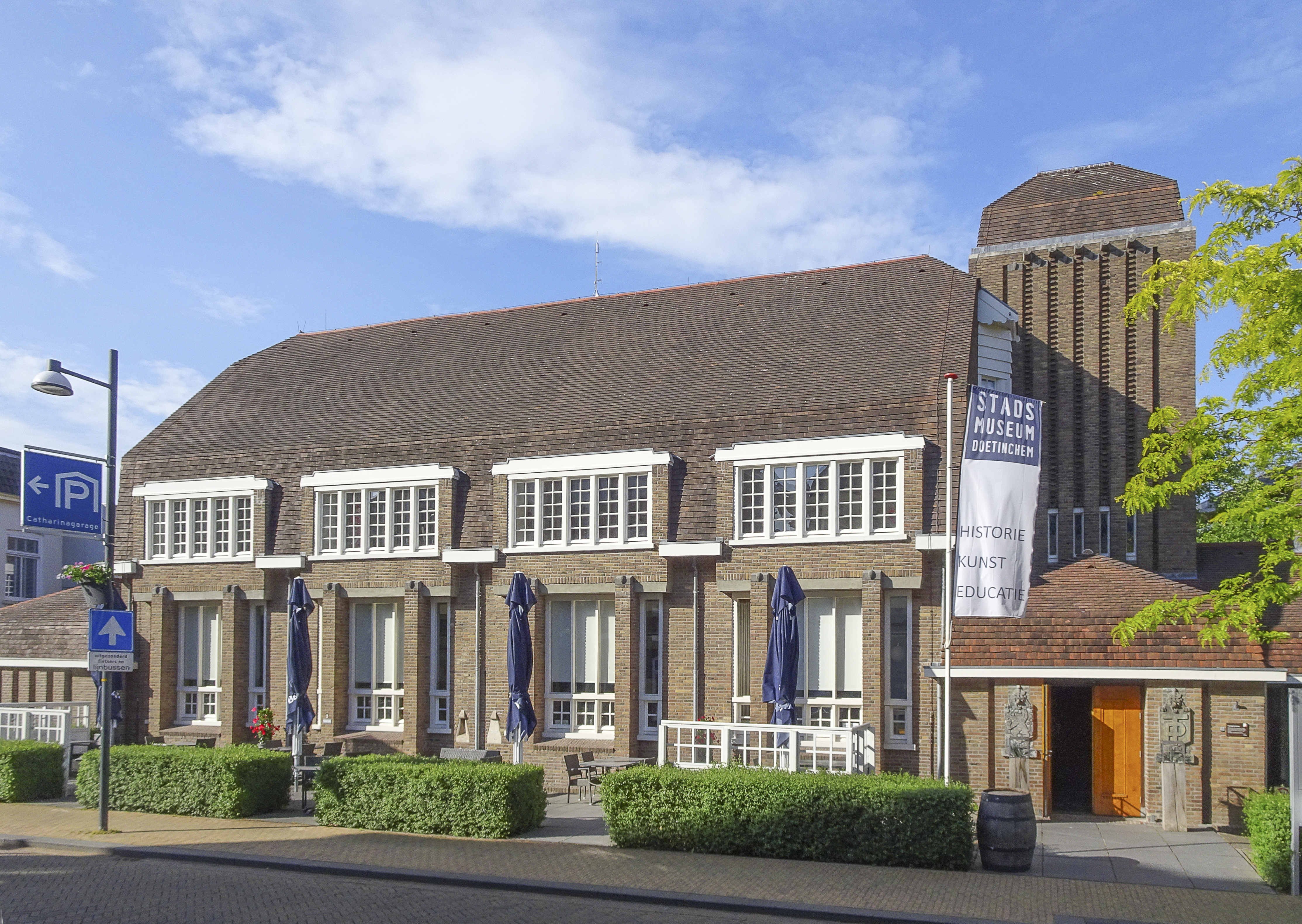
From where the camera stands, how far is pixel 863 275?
84.0ft

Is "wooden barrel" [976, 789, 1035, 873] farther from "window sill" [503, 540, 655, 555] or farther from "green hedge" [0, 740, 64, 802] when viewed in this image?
"green hedge" [0, 740, 64, 802]

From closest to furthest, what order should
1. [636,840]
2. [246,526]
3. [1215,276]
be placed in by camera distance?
[1215,276], [636,840], [246,526]

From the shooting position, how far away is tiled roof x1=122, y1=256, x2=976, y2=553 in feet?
70.3

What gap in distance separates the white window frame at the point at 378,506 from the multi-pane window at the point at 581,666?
3.05 m

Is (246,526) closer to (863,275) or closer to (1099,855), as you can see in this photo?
(863,275)

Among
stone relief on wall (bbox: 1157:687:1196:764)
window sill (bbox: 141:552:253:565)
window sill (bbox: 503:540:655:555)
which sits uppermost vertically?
window sill (bbox: 503:540:655:555)

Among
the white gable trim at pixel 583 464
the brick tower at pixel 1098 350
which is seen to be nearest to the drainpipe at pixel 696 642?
the white gable trim at pixel 583 464

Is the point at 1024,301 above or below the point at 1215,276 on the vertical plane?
above

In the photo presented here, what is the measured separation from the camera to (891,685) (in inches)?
778

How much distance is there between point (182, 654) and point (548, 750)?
379 inches

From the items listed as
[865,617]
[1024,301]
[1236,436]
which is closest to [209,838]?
[865,617]

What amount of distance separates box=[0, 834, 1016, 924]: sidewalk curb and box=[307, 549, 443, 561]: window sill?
361 inches

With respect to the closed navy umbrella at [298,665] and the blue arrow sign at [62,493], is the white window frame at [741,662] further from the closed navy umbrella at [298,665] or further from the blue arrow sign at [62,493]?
the blue arrow sign at [62,493]

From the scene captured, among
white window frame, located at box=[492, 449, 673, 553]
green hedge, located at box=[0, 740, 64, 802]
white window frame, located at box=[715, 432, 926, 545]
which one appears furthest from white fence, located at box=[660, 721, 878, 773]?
green hedge, located at box=[0, 740, 64, 802]
